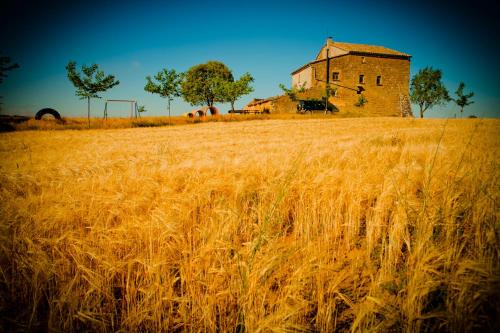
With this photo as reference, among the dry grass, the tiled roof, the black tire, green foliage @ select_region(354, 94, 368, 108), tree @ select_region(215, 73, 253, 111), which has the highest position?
the tiled roof

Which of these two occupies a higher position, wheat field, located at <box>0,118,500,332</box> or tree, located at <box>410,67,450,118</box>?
tree, located at <box>410,67,450,118</box>

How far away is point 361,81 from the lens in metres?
42.4

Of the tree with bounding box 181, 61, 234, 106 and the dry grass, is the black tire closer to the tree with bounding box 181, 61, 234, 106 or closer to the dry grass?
the dry grass

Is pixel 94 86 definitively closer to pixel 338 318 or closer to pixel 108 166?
pixel 108 166

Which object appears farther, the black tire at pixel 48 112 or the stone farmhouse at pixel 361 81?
the stone farmhouse at pixel 361 81

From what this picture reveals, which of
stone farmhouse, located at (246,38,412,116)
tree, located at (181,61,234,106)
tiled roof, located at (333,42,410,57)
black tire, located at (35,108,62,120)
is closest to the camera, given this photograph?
black tire, located at (35,108,62,120)

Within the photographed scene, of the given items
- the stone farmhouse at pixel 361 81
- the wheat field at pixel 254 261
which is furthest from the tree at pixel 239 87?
the wheat field at pixel 254 261

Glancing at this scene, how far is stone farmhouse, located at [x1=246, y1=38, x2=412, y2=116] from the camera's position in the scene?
41406mm

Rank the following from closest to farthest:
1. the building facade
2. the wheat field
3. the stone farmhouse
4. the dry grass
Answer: the wheat field < the dry grass < the stone farmhouse < the building facade

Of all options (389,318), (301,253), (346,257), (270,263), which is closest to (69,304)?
(270,263)

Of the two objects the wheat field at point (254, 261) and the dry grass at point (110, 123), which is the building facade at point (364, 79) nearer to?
the dry grass at point (110, 123)

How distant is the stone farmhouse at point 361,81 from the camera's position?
41.4 meters

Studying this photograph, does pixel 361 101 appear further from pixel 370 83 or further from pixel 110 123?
pixel 110 123

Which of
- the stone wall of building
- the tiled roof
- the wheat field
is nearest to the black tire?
the wheat field
